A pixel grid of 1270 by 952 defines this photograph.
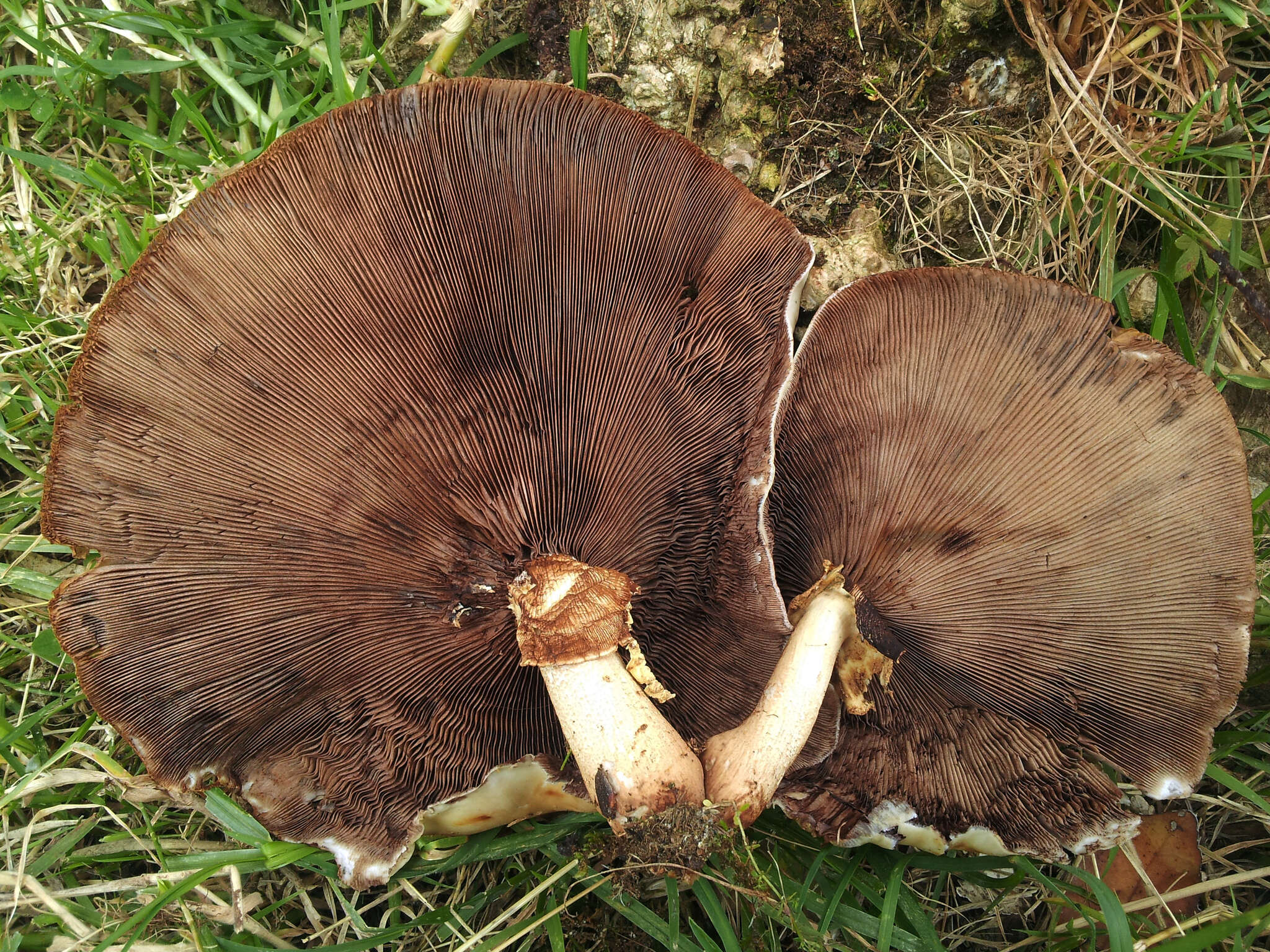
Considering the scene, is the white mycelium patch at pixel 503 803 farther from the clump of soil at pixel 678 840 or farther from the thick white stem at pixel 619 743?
the clump of soil at pixel 678 840

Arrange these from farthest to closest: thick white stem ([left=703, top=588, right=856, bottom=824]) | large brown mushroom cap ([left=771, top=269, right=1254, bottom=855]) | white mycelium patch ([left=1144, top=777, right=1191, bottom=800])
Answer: white mycelium patch ([left=1144, top=777, right=1191, bottom=800]) < thick white stem ([left=703, top=588, right=856, bottom=824]) < large brown mushroom cap ([left=771, top=269, right=1254, bottom=855])

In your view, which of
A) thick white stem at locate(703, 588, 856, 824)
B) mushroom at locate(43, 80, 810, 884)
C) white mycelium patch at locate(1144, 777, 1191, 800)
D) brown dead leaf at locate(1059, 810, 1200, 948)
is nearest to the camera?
mushroom at locate(43, 80, 810, 884)

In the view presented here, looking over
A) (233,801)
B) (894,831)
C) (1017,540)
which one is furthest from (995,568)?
(233,801)

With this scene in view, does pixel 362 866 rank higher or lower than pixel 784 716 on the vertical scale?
higher

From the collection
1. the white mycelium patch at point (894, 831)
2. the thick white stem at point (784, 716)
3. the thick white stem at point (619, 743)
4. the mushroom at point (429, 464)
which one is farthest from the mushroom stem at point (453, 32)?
the white mycelium patch at point (894, 831)

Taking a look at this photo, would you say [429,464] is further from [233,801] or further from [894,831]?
[894,831]

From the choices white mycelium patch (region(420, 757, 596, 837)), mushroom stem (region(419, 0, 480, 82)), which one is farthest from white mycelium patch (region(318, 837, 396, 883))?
Result: mushroom stem (region(419, 0, 480, 82))

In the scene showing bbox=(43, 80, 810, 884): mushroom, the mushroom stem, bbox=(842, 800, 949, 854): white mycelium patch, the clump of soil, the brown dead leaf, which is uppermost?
the mushroom stem

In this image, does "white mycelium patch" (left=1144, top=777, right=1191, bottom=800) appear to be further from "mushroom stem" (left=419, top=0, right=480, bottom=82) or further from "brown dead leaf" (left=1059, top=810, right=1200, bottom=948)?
"mushroom stem" (left=419, top=0, right=480, bottom=82)
